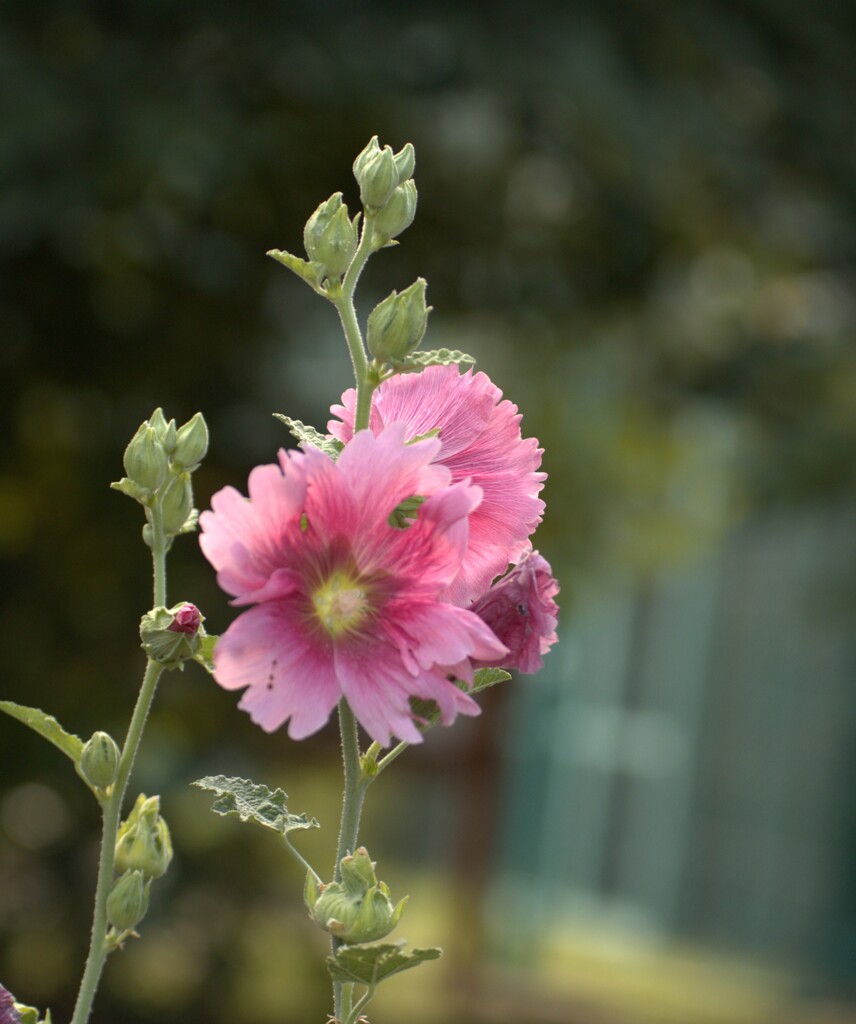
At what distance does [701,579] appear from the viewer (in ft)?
21.6

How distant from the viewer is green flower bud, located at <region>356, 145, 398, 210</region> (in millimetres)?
571

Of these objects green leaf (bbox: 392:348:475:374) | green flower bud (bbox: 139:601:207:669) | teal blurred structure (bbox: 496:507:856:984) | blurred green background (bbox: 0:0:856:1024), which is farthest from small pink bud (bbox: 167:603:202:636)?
teal blurred structure (bbox: 496:507:856:984)

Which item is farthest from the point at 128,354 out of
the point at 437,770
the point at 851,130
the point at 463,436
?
the point at 463,436

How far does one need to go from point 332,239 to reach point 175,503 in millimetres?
115

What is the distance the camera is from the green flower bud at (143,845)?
55cm

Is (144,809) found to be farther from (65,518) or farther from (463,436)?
(65,518)

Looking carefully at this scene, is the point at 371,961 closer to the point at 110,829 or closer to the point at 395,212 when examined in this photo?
the point at 110,829

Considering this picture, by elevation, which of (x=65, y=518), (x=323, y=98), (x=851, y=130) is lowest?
(x=65, y=518)

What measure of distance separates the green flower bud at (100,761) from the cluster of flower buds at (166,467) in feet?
0.25

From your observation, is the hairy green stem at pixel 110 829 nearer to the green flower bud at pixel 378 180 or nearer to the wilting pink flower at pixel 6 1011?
the wilting pink flower at pixel 6 1011

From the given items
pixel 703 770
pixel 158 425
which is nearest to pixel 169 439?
pixel 158 425

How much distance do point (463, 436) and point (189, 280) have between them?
2.80 metres

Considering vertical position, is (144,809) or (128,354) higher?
(128,354)

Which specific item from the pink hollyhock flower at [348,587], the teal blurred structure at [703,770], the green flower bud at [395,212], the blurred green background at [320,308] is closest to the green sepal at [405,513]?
the pink hollyhock flower at [348,587]
